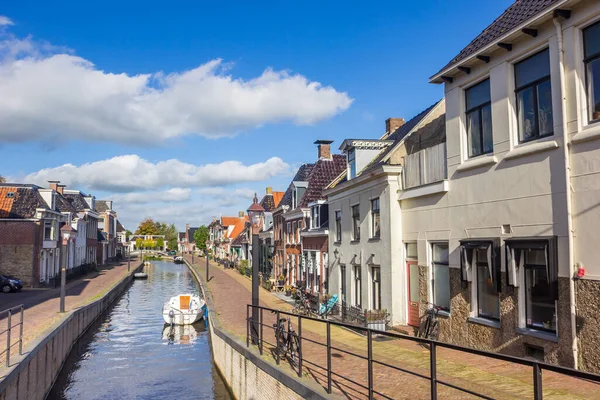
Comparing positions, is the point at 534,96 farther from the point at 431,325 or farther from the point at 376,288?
the point at 376,288

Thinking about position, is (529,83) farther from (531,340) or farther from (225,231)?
(225,231)

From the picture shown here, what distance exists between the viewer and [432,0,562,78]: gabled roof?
10.6 meters

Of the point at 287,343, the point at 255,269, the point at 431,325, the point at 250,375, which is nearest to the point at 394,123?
the point at 431,325

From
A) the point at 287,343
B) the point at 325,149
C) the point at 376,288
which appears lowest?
the point at 287,343

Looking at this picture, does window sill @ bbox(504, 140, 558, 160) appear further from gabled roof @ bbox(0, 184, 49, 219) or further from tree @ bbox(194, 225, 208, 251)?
tree @ bbox(194, 225, 208, 251)

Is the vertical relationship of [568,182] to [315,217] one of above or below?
below

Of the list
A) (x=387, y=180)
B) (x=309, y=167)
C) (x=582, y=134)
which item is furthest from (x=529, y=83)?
(x=309, y=167)

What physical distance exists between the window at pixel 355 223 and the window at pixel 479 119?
822cm

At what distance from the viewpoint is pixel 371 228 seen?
19.1m

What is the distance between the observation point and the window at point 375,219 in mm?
18656

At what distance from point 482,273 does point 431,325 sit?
266 cm

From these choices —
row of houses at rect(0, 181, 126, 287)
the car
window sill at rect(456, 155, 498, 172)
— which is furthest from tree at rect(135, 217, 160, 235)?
window sill at rect(456, 155, 498, 172)

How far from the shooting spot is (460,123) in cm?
1318

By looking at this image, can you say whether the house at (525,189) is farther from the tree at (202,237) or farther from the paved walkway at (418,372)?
the tree at (202,237)
